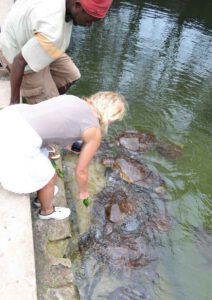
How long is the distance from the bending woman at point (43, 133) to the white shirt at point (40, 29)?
377mm

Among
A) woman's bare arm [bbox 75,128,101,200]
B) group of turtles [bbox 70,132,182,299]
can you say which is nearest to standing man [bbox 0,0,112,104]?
woman's bare arm [bbox 75,128,101,200]

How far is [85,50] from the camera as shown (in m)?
7.73

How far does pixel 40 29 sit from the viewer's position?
2838mm

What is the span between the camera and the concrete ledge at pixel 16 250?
2331mm

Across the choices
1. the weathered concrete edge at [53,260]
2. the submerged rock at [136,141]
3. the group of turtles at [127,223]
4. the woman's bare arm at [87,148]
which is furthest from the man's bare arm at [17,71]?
A: the submerged rock at [136,141]

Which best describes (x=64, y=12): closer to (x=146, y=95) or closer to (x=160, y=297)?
(x=160, y=297)

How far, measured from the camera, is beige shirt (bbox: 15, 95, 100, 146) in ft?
9.12

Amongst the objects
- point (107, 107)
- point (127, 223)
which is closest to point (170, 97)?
point (127, 223)

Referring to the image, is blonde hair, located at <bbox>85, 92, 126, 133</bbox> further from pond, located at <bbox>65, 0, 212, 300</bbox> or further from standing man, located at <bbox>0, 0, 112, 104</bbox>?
pond, located at <bbox>65, 0, 212, 300</bbox>

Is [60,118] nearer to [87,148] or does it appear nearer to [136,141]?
[87,148]

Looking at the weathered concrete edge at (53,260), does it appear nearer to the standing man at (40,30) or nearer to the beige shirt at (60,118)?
the beige shirt at (60,118)

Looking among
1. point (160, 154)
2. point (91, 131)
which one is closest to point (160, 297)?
point (91, 131)

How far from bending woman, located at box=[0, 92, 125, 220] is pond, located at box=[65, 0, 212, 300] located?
3.41ft

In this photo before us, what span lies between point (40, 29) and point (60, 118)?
67 cm
